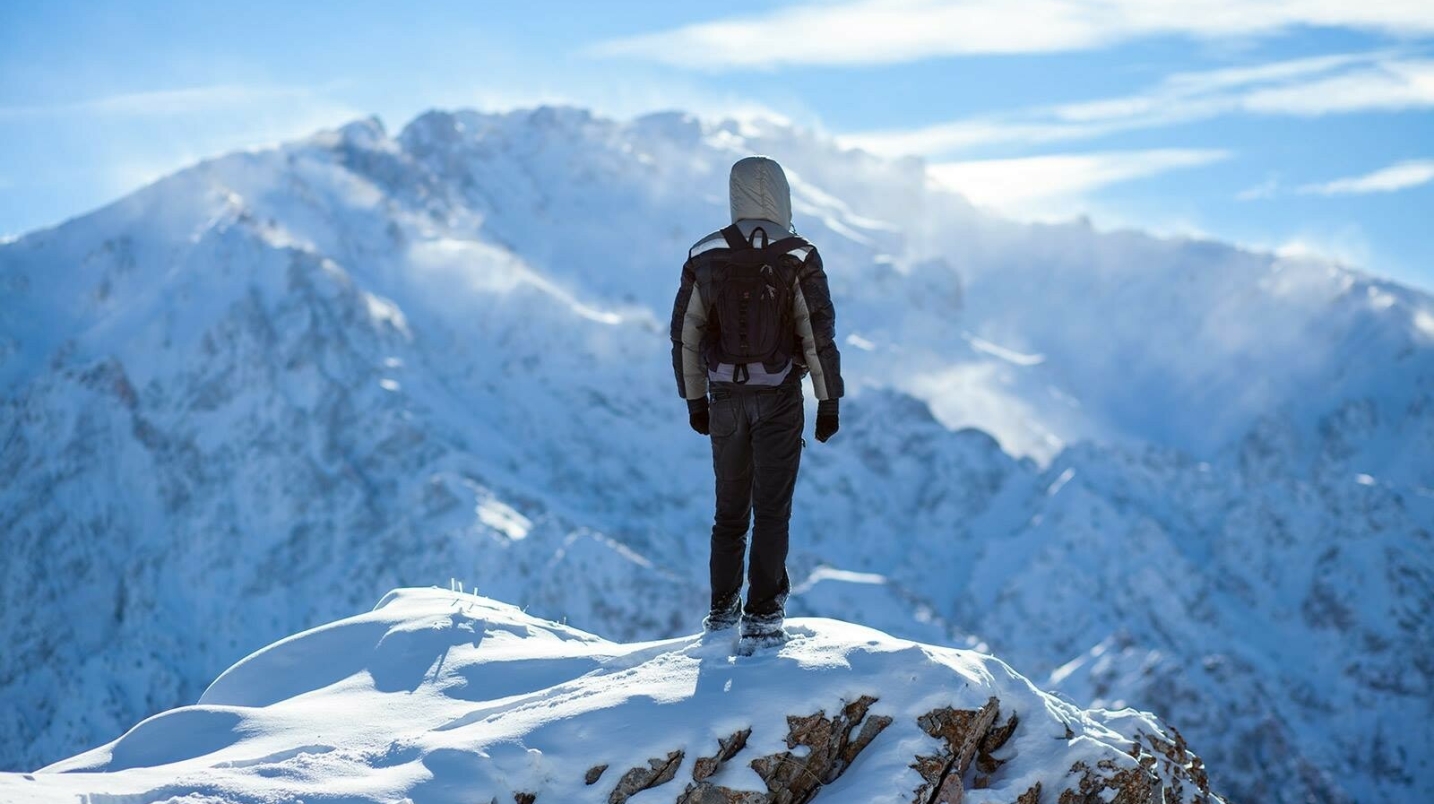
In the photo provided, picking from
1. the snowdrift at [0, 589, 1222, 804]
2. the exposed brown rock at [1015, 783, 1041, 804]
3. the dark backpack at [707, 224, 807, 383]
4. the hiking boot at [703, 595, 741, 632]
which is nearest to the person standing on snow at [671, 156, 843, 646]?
the dark backpack at [707, 224, 807, 383]

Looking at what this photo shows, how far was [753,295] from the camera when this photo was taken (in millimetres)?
10945

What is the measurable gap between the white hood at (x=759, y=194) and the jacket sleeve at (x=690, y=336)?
0.69 m

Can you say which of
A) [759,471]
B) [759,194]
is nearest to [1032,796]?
[759,471]

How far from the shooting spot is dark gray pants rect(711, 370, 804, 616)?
11258 mm

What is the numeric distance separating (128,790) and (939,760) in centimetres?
599

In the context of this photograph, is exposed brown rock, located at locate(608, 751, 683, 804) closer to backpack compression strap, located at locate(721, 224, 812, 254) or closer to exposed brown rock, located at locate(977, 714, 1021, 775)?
exposed brown rock, located at locate(977, 714, 1021, 775)

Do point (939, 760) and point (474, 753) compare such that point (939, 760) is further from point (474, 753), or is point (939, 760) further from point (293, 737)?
point (293, 737)

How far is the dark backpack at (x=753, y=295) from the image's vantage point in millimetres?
10945

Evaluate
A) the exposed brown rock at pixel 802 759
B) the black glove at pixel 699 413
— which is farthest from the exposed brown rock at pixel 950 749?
the black glove at pixel 699 413

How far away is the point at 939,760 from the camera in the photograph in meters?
10.2

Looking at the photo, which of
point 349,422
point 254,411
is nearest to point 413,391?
point 349,422

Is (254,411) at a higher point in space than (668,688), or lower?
lower

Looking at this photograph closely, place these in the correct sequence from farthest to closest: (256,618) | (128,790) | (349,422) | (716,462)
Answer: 1. (349,422)
2. (256,618)
3. (716,462)
4. (128,790)

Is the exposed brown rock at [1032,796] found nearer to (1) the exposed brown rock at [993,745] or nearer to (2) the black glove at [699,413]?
(1) the exposed brown rock at [993,745]
